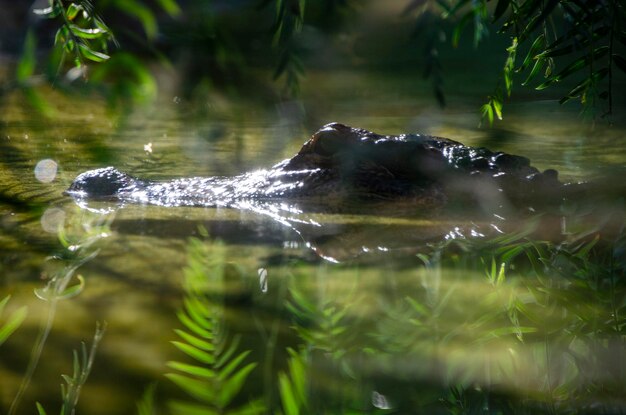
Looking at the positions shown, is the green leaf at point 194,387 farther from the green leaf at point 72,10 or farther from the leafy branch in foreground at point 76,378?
the green leaf at point 72,10

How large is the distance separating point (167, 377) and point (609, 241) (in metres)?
1.79

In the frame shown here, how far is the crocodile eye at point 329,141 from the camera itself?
3.67 m

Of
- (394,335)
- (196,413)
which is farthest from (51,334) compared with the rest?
(394,335)

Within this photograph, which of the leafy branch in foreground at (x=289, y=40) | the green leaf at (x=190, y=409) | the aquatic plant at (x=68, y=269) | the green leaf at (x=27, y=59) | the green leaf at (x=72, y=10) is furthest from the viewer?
the aquatic plant at (x=68, y=269)

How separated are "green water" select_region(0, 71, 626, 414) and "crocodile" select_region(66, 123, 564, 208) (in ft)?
0.69

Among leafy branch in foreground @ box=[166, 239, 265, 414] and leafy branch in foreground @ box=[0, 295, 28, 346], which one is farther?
leafy branch in foreground @ box=[0, 295, 28, 346]

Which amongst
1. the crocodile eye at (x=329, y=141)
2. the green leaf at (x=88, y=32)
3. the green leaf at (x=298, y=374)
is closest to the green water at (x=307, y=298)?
the green leaf at (x=298, y=374)

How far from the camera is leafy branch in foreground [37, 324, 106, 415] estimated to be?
4.21 feet

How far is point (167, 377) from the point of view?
1407 millimetres

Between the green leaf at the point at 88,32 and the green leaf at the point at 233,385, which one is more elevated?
the green leaf at the point at 88,32

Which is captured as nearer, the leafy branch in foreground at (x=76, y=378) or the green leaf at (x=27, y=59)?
the green leaf at (x=27, y=59)

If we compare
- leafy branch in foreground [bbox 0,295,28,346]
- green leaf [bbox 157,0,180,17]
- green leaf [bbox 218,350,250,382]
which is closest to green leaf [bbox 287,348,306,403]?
green leaf [bbox 218,350,250,382]

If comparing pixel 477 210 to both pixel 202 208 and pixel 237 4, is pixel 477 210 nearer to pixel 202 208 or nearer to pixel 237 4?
pixel 202 208

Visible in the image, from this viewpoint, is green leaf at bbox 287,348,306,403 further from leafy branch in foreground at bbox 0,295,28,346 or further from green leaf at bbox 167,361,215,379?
leafy branch in foreground at bbox 0,295,28,346
